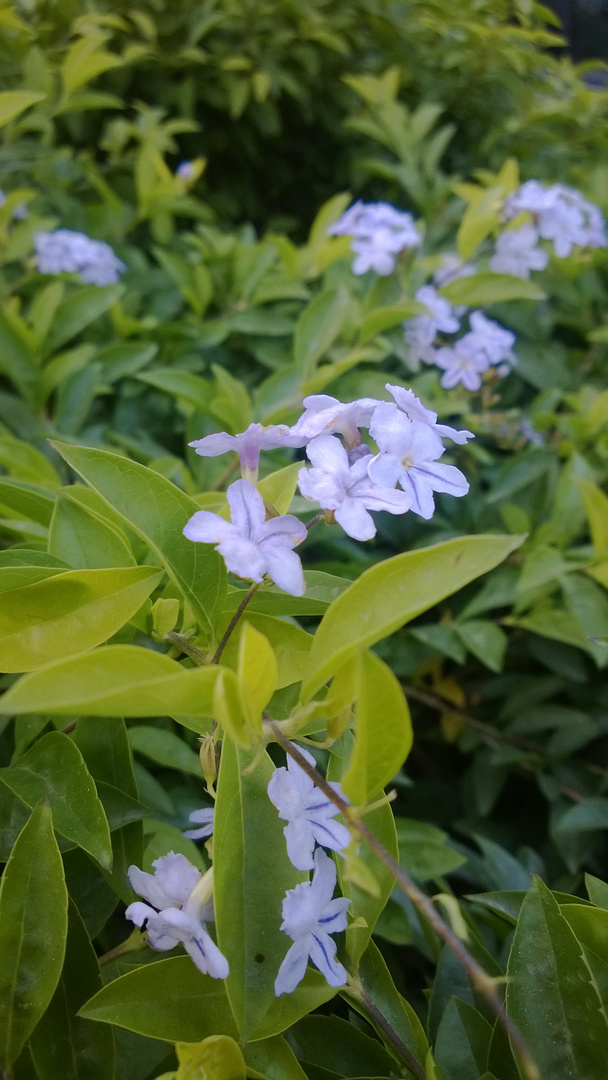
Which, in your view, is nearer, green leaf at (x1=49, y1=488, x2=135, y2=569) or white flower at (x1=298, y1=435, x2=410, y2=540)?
white flower at (x1=298, y1=435, x2=410, y2=540)

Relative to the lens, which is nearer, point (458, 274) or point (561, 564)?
point (561, 564)

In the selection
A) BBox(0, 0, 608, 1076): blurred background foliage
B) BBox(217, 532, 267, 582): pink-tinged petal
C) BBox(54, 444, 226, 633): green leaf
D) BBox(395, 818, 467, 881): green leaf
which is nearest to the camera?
BBox(217, 532, 267, 582): pink-tinged petal

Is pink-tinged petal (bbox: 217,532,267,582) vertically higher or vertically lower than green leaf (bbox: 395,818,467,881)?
higher

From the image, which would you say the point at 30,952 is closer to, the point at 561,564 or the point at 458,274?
the point at 561,564

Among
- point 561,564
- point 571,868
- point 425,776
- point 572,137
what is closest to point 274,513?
point 561,564

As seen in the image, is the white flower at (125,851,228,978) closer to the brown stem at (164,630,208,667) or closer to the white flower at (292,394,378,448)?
the brown stem at (164,630,208,667)

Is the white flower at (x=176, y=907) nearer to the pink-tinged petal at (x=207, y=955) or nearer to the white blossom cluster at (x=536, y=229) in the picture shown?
the pink-tinged petal at (x=207, y=955)

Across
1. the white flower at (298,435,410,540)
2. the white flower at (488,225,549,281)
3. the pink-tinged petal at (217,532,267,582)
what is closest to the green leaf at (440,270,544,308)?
the white flower at (488,225,549,281)
